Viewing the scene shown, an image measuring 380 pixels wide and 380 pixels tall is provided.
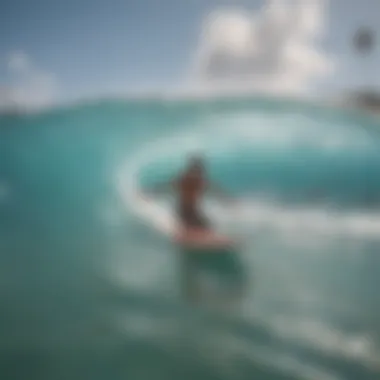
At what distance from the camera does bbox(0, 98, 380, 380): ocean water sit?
1.40 m

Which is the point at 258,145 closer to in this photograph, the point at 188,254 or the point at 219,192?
the point at 219,192

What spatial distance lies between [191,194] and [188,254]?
152 mm

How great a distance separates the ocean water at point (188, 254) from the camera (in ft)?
4.59

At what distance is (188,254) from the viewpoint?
1.46 meters

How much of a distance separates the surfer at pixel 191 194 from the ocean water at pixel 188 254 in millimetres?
24

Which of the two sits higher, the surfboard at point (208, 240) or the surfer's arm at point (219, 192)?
the surfer's arm at point (219, 192)

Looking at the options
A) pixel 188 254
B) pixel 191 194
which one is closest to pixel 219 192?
pixel 191 194

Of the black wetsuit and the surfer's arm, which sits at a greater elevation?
the surfer's arm

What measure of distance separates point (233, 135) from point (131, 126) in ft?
0.88

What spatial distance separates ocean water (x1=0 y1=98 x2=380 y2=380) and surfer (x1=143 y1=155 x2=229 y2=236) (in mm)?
24

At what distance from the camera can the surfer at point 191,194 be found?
4.79ft

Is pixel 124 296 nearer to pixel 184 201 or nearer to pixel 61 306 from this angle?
pixel 61 306

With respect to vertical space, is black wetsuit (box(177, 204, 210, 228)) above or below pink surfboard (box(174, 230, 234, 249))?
above

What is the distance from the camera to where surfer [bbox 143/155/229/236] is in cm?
146
